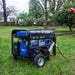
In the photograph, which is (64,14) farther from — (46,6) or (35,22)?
(35,22)

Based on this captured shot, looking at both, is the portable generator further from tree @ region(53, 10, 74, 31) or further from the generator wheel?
tree @ region(53, 10, 74, 31)

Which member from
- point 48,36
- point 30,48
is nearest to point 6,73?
point 30,48

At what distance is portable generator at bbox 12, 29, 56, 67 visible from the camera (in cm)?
366

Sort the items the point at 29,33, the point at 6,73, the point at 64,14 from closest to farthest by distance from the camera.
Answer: the point at 6,73, the point at 29,33, the point at 64,14

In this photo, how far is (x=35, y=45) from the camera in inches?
154

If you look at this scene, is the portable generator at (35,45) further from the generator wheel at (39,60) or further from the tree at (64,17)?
the tree at (64,17)

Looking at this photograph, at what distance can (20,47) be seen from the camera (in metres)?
4.05

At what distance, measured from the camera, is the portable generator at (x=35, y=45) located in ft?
12.0

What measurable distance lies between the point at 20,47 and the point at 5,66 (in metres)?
0.70

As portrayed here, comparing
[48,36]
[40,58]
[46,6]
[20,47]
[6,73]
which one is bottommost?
[6,73]

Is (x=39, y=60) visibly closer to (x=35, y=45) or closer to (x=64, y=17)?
(x=35, y=45)

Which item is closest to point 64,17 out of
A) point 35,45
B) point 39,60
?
point 35,45

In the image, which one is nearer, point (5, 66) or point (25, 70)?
point (25, 70)

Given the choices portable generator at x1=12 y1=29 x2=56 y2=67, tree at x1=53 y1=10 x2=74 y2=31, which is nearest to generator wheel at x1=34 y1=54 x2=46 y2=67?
portable generator at x1=12 y1=29 x2=56 y2=67
